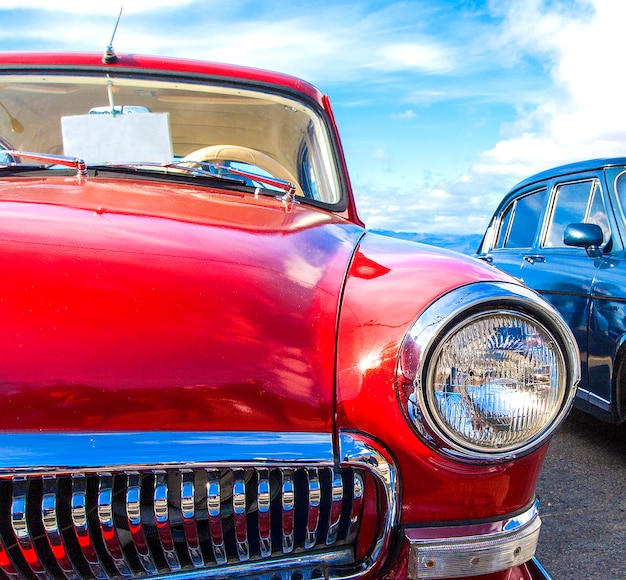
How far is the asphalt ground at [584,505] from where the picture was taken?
226 cm

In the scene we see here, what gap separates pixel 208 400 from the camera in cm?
114

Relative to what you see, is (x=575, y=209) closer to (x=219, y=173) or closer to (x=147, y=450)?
(x=219, y=173)

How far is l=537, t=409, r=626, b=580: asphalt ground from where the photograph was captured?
2260 mm

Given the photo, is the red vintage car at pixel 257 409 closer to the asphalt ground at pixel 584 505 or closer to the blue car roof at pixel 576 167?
the asphalt ground at pixel 584 505

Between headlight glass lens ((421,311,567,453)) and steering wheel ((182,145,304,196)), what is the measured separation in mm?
1397

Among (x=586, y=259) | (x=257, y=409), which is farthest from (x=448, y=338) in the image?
(x=586, y=259)

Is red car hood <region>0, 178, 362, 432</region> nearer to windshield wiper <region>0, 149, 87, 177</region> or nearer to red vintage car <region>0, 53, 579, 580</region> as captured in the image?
red vintage car <region>0, 53, 579, 580</region>

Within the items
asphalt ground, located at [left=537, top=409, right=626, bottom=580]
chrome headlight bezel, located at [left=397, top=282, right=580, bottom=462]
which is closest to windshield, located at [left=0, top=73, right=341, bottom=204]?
chrome headlight bezel, located at [left=397, top=282, right=580, bottom=462]

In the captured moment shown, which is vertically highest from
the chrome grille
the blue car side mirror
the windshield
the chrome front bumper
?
the windshield

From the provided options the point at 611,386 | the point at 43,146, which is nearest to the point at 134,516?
the point at 43,146

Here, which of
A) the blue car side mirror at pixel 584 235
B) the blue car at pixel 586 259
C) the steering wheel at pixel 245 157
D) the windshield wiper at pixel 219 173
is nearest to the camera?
the windshield wiper at pixel 219 173

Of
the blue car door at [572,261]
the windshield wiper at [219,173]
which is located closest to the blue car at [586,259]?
the blue car door at [572,261]

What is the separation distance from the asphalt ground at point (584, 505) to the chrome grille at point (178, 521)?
138 centimetres

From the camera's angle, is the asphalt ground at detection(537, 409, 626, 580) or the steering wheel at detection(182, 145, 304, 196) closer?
the asphalt ground at detection(537, 409, 626, 580)
